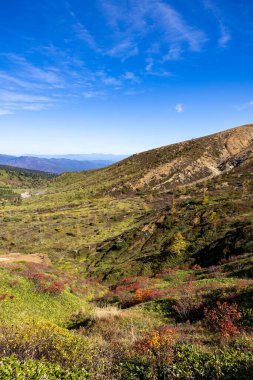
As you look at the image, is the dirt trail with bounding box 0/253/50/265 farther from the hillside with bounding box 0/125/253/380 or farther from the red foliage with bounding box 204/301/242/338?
the red foliage with bounding box 204/301/242/338

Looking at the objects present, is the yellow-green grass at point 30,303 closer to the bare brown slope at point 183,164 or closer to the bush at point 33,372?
the bush at point 33,372

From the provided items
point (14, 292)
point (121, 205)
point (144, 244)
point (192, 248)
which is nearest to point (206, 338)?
point (14, 292)

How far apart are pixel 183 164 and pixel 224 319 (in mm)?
157542

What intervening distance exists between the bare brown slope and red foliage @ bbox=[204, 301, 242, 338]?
13190cm

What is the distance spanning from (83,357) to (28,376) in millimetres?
2177

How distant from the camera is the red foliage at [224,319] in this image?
1236 cm

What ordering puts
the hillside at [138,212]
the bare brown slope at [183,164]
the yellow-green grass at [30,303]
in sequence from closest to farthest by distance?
the yellow-green grass at [30,303] → the hillside at [138,212] → the bare brown slope at [183,164]

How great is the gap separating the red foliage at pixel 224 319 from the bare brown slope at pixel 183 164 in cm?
13190

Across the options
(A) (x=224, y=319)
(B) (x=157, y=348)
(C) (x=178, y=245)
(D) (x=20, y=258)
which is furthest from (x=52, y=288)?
(D) (x=20, y=258)

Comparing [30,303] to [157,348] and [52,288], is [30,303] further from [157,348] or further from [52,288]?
[157,348]

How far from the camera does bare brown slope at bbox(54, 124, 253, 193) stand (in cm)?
15512

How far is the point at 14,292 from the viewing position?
2441cm

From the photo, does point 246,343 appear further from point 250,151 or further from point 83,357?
point 250,151

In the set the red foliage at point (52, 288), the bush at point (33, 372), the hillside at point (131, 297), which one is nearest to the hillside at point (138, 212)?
the hillside at point (131, 297)
